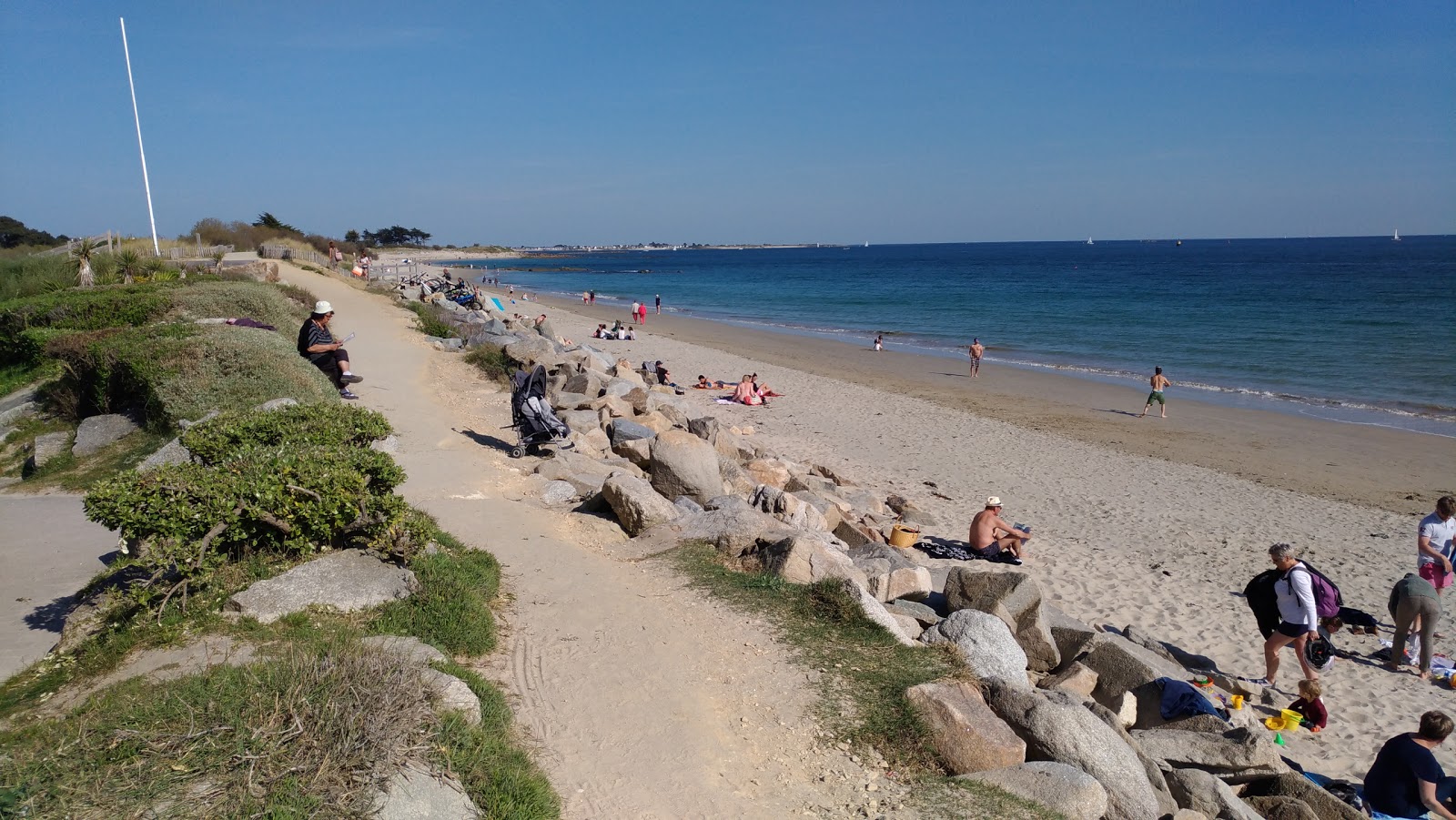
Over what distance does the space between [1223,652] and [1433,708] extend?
175 cm

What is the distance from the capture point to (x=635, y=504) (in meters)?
8.64

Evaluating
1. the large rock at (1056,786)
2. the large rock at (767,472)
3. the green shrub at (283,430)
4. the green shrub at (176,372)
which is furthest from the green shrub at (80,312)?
the large rock at (1056,786)

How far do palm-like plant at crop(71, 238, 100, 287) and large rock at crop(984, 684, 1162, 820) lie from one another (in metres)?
22.5

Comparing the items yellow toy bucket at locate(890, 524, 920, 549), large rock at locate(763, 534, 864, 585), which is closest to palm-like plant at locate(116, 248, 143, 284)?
yellow toy bucket at locate(890, 524, 920, 549)

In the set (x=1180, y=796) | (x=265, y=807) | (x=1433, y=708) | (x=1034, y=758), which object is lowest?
(x=1433, y=708)

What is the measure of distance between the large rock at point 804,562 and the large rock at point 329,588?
2993 mm

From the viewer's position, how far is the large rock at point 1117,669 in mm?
7020

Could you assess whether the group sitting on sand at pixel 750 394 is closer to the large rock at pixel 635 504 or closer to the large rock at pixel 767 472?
the large rock at pixel 767 472

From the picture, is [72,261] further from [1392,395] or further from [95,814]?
[1392,395]

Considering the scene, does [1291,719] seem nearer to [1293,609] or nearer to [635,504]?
[1293,609]

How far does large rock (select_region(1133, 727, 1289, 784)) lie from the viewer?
235 inches

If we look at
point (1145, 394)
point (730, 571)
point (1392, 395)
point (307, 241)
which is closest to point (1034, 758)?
point (730, 571)

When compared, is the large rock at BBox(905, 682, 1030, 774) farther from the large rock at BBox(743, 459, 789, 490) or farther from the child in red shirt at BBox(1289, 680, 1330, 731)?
the large rock at BBox(743, 459, 789, 490)

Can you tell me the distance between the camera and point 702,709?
5.38 meters
